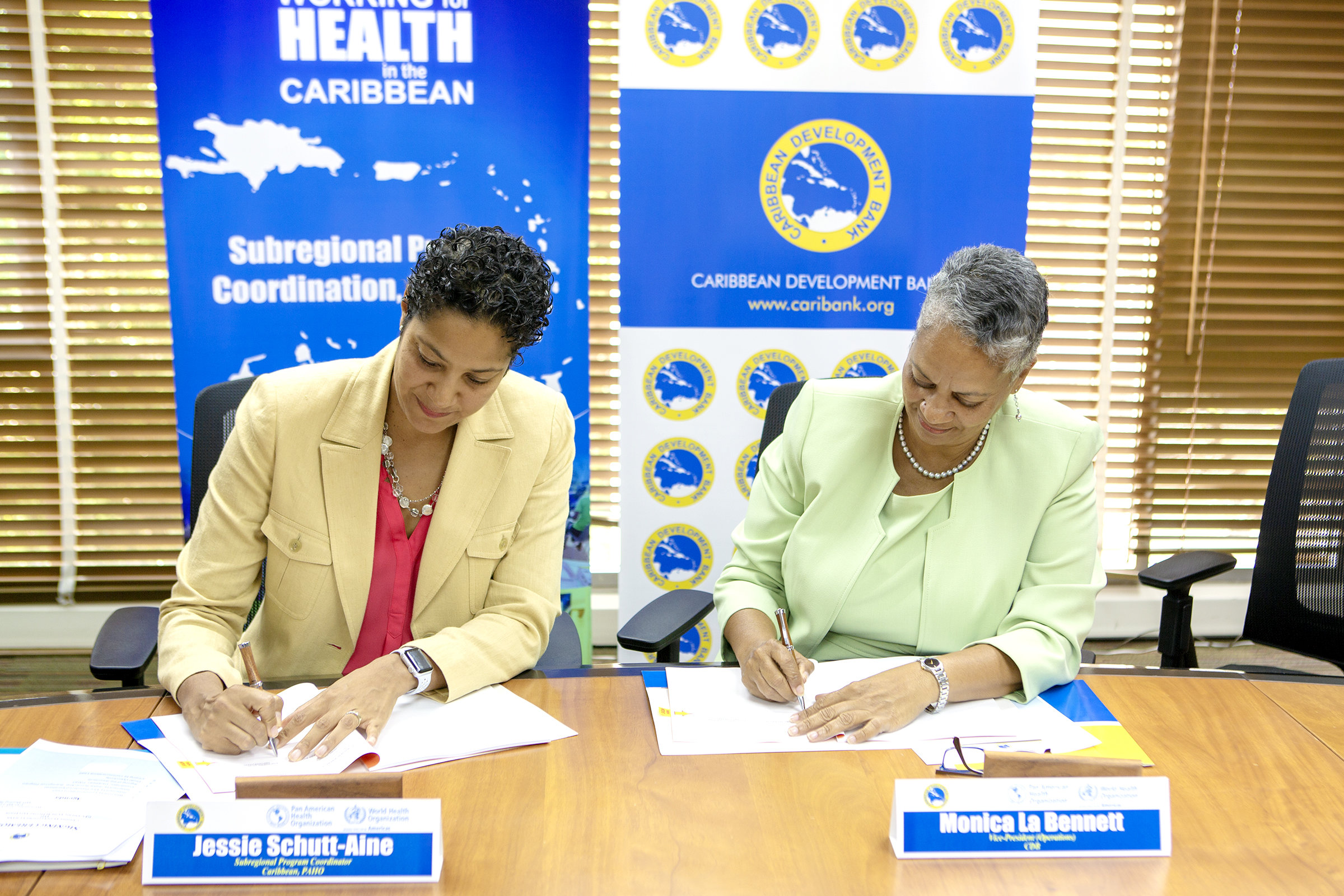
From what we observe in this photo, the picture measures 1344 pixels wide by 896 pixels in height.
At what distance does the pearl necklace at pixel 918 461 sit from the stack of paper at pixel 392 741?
78cm

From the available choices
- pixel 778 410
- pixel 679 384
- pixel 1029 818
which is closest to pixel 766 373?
pixel 679 384

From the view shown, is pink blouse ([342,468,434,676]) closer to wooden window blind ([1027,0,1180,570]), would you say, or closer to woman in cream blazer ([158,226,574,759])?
woman in cream blazer ([158,226,574,759])

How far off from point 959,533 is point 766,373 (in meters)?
1.17

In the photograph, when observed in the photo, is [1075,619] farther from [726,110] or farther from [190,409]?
[190,409]

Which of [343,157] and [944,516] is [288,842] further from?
[343,157]

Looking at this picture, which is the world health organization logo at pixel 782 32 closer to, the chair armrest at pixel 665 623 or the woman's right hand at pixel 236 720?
the chair armrest at pixel 665 623

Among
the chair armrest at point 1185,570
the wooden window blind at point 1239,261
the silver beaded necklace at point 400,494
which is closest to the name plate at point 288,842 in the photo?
the silver beaded necklace at point 400,494

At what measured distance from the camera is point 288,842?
3.22 ft

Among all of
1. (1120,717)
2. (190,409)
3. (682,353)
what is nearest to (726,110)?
(682,353)

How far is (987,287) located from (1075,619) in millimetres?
567

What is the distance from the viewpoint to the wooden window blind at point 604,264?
3.37m

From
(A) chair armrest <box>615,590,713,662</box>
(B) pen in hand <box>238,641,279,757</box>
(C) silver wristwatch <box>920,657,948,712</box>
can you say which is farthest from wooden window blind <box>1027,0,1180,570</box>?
(B) pen in hand <box>238,641,279,757</box>

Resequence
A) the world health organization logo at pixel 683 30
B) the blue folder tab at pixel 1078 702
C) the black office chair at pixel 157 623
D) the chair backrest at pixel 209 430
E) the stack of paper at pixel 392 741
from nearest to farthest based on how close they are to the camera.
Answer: the stack of paper at pixel 392 741
the blue folder tab at pixel 1078 702
the black office chair at pixel 157 623
the chair backrest at pixel 209 430
the world health organization logo at pixel 683 30

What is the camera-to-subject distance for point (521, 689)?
1.46 metres
